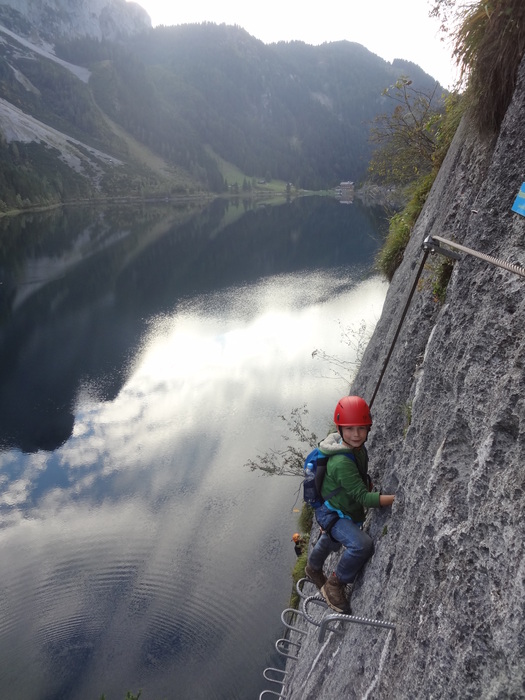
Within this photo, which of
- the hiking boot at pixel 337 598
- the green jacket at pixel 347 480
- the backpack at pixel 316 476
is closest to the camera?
the green jacket at pixel 347 480

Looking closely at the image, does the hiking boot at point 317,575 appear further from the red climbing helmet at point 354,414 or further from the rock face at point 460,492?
the red climbing helmet at point 354,414

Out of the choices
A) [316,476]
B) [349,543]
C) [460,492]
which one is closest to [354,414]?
[316,476]

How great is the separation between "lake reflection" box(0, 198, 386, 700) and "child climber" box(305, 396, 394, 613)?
1323 centimetres

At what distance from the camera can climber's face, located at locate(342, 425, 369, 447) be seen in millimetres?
5285

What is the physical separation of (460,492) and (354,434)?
158cm

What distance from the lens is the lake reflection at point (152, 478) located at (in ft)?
55.9

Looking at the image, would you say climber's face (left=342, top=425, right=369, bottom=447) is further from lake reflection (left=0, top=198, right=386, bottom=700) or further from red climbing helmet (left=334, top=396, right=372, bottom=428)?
lake reflection (left=0, top=198, right=386, bottom=700)

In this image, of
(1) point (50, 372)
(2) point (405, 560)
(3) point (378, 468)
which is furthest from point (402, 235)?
(1) point (50, 372)

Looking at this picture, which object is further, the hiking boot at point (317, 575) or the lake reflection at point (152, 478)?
the lake reflection at point (152, 478)

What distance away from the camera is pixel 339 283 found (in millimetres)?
58719

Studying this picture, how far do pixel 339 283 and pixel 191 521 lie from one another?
136ft

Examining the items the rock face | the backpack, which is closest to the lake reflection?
the rock face

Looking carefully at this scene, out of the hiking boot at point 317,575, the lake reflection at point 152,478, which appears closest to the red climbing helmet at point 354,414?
the hiking boot at point 317,575

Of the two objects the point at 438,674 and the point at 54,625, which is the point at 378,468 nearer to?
the point at 438,674
